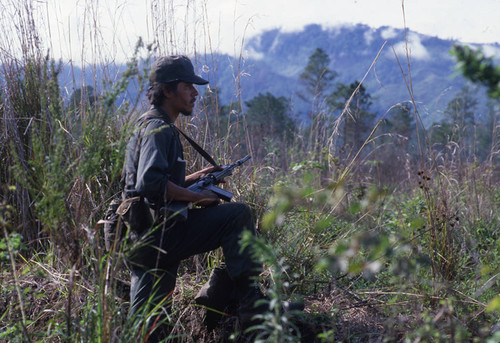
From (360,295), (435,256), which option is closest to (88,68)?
(360,295)

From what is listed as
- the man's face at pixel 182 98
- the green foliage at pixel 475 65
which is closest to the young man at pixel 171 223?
the man's face at pixel 182 98

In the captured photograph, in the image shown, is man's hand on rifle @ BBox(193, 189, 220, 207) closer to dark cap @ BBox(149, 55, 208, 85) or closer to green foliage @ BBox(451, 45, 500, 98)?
dark cap @ BBox(149, 55, 208, 85)

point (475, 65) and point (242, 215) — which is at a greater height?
point (475, 65)

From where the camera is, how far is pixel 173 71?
3166 mm

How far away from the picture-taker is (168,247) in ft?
9.48

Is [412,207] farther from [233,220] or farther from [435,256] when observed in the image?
[233,220]

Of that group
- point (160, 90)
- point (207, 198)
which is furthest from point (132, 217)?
point (160, 90)

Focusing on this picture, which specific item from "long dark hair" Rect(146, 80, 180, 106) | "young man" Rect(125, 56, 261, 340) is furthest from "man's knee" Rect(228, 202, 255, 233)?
"long dark hair" Rect(146, 80, 180, 106)

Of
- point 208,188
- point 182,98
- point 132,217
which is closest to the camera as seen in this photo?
point 132,217

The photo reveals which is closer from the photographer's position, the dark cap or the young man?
the young man

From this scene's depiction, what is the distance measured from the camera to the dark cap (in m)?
3.15

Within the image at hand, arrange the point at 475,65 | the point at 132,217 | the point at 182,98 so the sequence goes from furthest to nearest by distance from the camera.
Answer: the point at 182,98
the point at 132,217
the point at 475,65

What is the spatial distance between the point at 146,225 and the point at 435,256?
2.11 meters

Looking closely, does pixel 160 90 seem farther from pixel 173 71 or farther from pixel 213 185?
pixel 213 185
